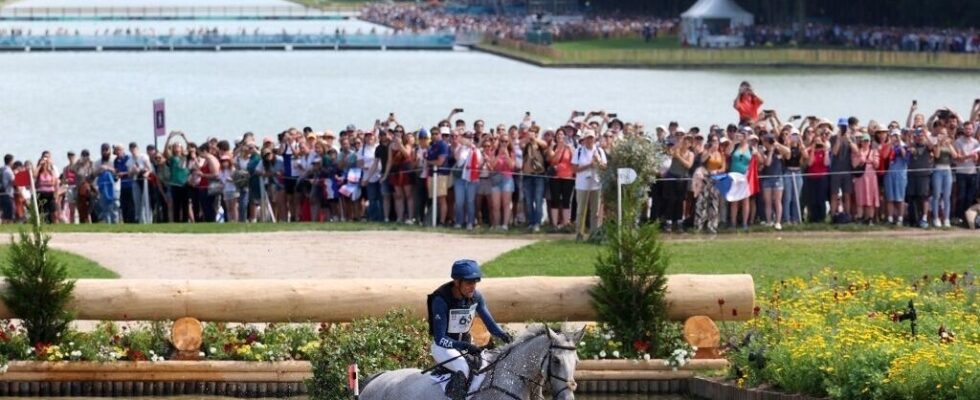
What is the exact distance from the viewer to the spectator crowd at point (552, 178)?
30359 millimetres

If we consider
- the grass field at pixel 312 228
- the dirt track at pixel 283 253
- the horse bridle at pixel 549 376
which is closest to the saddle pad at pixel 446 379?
the horse bridle at pixel 549 376

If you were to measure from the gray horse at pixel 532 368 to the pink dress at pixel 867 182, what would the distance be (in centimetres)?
1532

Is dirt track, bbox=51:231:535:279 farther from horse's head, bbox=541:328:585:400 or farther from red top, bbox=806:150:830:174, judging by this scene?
horse's head, bbox=541:328:585:400

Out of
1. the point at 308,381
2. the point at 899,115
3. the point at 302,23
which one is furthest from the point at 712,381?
the point at 302,23

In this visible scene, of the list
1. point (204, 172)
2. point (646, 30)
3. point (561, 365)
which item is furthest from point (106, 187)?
point (646, 30)

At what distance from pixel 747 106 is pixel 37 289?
16.6 metres

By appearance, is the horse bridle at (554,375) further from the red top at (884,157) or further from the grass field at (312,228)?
the red top at (884,157)

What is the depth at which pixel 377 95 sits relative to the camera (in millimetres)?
91438

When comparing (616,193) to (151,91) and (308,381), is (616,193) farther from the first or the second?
(151,91)

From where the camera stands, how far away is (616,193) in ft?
91.8

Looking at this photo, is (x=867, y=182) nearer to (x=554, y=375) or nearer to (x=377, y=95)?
(x=554, y=375)

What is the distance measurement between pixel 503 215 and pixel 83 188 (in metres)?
6.90

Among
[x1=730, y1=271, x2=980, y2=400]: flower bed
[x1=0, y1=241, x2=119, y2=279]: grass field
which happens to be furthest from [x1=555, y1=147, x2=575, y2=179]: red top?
[x1=0, y1=241, x2=119, y2=279]: grass field

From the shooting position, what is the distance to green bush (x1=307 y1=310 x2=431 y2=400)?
18875 millimetres
